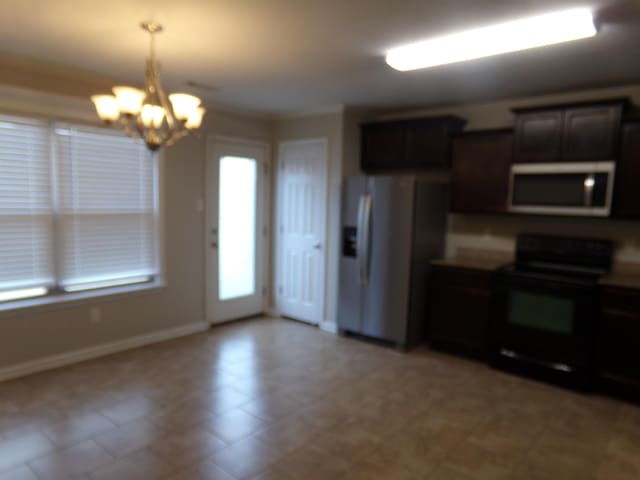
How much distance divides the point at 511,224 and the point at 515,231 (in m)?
0.08

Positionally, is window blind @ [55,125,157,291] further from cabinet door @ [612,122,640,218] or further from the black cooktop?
cabinet door @ [612,122,640,218]

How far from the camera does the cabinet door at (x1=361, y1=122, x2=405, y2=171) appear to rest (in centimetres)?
447

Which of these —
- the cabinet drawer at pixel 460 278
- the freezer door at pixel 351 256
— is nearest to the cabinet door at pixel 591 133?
the cabinet drawer at pixel 460 278

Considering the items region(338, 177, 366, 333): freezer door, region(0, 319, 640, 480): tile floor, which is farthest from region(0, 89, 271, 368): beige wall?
region(338, 177, 366, 333): freezer door

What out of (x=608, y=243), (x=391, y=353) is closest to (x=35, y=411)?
(x=391, y=353)

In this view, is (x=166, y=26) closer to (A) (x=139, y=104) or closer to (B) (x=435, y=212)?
(A) (x=139, y=104)

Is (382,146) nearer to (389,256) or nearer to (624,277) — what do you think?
(389,256)

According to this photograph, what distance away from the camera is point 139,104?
230 cm

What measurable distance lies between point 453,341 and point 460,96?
2289 mm

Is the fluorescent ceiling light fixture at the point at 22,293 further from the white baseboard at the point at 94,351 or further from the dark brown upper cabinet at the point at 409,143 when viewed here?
the dark brown upper cabinet at the point at 409,143

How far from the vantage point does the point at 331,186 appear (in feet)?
15.3

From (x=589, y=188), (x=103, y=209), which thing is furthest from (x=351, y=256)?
(x=103, y=209)

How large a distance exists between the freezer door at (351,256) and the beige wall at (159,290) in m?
1.43

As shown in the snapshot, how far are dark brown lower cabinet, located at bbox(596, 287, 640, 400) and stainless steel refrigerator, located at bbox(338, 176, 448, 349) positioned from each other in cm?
152
